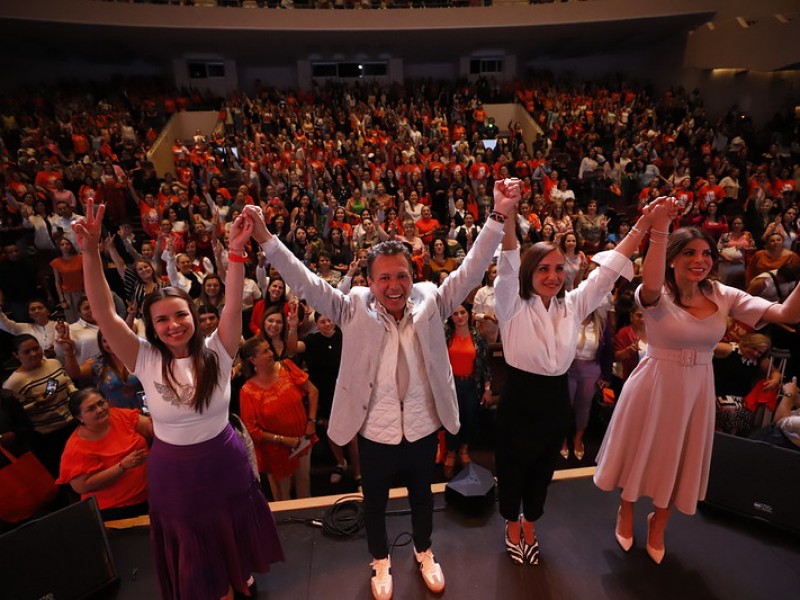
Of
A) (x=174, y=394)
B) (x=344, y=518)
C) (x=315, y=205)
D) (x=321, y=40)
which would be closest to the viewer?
(x=174, y=394)

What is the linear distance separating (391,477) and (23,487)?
6.11 feet

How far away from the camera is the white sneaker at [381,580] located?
1806 millimetres

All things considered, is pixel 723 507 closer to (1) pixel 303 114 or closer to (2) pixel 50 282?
(2) pixel 50 282

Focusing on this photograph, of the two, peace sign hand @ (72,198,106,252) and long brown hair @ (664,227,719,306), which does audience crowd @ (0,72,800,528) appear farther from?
long brown hair @ (664,227,719,306)

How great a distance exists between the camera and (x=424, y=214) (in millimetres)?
5840

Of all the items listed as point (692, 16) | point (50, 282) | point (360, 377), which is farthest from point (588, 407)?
point (692, 16)

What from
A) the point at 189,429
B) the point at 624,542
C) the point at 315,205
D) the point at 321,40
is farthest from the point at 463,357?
the point at 321,40

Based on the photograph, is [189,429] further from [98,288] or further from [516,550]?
[516,550]

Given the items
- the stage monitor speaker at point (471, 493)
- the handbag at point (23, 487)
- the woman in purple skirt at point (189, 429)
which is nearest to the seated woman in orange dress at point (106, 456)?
the handbag at point (23, 487)

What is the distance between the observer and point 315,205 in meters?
6.33

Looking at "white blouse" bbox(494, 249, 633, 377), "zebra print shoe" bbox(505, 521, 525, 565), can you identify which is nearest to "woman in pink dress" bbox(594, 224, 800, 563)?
"white blouse" bbox(494, 249, 633, 377)

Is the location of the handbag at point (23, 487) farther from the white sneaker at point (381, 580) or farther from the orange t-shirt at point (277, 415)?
the white sneaker at point (381, 580)

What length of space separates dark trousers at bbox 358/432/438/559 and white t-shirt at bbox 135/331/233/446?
511 mm

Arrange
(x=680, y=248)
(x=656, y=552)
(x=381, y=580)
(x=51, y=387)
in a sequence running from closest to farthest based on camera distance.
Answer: (x=680, y=248) < (x=381, y=580) < (x=656, y=552) < (x=51, y=387)
